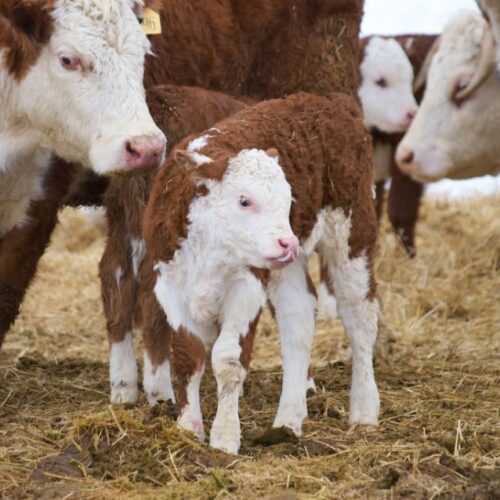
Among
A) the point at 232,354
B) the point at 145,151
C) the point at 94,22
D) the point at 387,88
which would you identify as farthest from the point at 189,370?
the point at 387,88

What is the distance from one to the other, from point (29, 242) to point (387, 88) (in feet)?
17.5

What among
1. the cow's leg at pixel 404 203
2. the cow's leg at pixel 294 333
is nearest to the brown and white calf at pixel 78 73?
the cow's leg at pixel 294 333

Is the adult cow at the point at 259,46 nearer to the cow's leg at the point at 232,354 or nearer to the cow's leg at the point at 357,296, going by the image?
the cow's leg at the point at 357,296

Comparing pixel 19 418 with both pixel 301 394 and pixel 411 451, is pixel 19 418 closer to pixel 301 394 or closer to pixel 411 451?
pixel 301 394

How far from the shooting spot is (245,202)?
4949 mm

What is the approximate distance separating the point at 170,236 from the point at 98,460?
902mm

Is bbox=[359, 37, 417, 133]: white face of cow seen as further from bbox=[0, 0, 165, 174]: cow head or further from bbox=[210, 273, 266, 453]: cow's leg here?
bbox=[210, 273, 266, 453]: cow's leg

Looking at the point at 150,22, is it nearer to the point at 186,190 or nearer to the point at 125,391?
the point at 186,190

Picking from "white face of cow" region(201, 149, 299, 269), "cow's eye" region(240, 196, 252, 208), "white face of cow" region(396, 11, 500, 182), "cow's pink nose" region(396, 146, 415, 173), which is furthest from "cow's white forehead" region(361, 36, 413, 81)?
"cow's eye" region(240, 196, 252, 208)

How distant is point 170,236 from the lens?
513cm

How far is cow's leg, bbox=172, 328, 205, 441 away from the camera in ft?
16.8

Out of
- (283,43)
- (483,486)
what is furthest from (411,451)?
(283,43)

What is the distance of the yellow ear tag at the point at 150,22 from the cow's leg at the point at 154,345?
44.8 inches

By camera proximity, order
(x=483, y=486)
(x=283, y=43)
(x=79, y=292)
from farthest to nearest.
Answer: (x=79, y=292), (x=283, y=43), (x=483, y=486)
